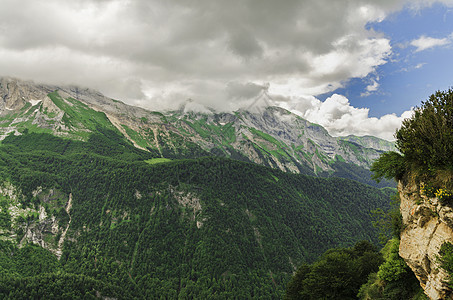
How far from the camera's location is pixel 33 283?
15025 centimetres

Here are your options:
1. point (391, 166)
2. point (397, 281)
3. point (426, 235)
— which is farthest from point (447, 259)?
point (397, 281)

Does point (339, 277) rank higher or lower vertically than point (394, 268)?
lower

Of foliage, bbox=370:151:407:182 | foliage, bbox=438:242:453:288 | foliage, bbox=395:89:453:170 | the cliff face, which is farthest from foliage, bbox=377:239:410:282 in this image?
foliage, bbox=395:89:453:170

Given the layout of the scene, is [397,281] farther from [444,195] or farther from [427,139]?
[427,139]

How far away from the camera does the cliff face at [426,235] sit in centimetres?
2456

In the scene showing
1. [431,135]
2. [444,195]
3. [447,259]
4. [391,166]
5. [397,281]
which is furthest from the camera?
[397,281]

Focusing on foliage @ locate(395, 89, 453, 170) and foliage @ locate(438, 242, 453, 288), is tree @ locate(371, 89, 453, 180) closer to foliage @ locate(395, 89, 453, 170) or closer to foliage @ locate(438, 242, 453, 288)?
foliage @ locate(395, 89, 453, 170)

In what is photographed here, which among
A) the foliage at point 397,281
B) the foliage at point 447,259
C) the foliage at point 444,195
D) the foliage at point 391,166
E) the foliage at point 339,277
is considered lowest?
the foliage at point 339,277

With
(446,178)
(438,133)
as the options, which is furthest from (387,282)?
(438,133)

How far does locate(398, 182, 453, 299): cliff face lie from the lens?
80.6 feet

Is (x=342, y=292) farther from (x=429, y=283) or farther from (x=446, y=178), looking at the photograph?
(x=446, y=178)

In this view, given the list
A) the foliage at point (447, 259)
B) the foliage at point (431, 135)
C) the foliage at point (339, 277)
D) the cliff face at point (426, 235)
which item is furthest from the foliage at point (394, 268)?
the foliage at point (339, 277)

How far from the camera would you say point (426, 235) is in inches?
1072

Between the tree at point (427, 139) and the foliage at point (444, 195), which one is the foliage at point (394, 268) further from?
the foliage at point (444, 195)
